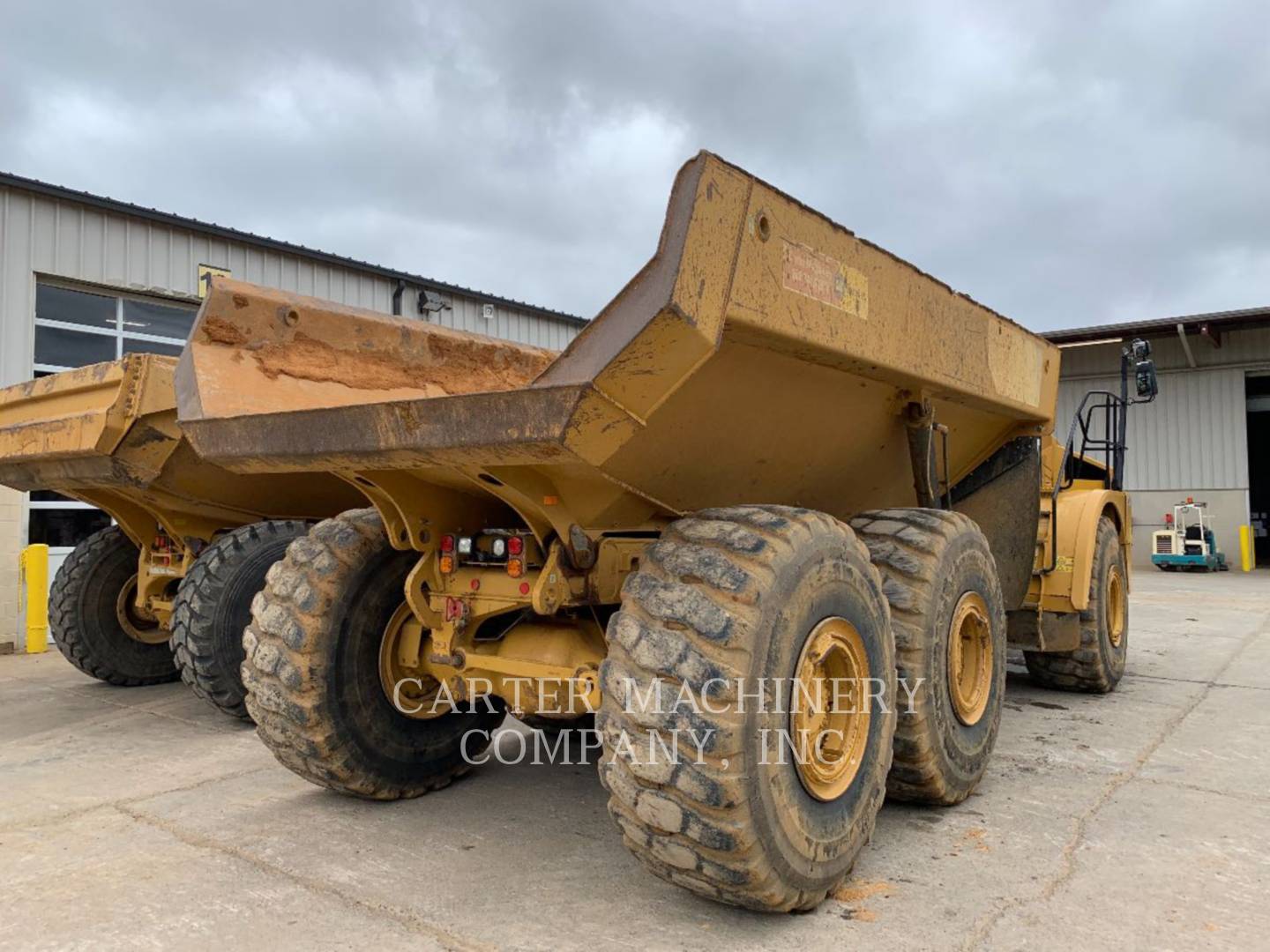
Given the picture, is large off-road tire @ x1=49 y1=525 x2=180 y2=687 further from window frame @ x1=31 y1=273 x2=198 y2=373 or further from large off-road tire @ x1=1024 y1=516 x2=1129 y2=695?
large off-road tire @ x1=1024 y1=516 x2=1129 y2=695

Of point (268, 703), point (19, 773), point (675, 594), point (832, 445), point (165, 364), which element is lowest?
point (19, 773)

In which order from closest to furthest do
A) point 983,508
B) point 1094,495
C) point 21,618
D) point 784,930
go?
point 784,930 → point 983,508 → point 1094,495 → point 21,618

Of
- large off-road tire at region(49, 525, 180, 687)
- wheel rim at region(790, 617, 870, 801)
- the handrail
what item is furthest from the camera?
large off-road tire at region(49, 525, 180, 687)

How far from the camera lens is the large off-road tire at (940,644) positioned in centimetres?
345

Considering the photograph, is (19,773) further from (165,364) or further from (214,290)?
(214,290)

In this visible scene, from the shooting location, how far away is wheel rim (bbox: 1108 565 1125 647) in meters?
6.36

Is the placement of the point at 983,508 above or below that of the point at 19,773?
above

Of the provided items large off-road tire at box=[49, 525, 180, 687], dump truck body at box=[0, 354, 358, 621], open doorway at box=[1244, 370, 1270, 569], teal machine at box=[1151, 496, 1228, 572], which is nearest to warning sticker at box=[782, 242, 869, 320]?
dump truck body at box=[0, 354, 358, 621]

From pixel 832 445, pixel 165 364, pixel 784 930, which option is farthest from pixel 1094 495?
pixel 165 364

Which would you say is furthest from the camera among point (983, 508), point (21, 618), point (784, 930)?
point (21, 618)

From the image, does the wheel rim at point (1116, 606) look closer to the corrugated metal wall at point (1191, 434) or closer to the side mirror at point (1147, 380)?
the side mirror at point (1147, 380)

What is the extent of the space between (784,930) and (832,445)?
1.88 m

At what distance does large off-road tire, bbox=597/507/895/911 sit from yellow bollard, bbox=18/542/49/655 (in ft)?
27.9

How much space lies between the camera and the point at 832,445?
382 centimetres
